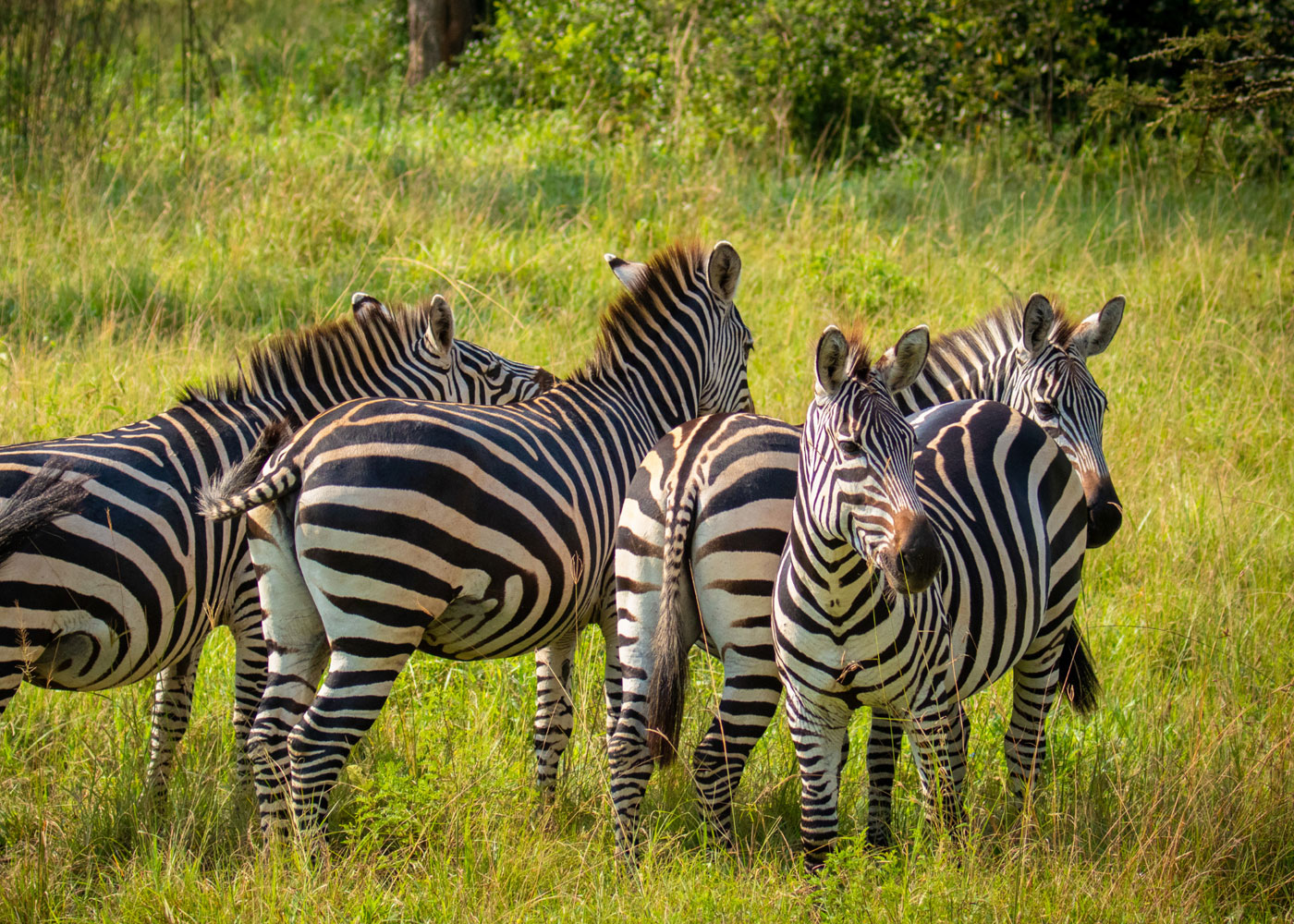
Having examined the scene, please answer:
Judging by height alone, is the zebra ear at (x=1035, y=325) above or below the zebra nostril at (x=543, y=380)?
above

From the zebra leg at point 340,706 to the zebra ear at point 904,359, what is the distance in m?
1.50

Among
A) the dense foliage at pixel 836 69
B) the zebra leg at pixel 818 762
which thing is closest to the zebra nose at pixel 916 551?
the zebra leg at pixel 818 762

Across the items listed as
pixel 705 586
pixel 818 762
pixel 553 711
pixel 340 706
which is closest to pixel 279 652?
pixel 340 706

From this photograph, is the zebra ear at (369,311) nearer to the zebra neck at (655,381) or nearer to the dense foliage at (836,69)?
the zebra neck at (655,381)

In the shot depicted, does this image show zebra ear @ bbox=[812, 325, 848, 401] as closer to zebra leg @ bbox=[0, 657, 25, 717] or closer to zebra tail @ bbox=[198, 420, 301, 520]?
zebra tail @ bbox=[198, 420, 301, 520]

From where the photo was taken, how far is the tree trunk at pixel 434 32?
47.2ft

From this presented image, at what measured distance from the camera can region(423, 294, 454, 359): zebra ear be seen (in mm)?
4375

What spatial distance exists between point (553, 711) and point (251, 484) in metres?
1.34

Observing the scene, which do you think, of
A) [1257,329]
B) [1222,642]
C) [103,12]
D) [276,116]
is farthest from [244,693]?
[276,116]

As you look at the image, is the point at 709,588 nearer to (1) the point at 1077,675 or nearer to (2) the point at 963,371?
(1) the point at 1077,675

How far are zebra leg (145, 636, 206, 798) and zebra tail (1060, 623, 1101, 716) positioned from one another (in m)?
3.13

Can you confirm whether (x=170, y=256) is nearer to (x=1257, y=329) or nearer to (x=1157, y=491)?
(x=1157, y=491)

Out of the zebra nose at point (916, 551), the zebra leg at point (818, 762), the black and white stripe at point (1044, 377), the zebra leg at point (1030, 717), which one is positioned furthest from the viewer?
the black and white stripe at point (1044, 377)

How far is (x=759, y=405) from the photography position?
6727 millimetres
